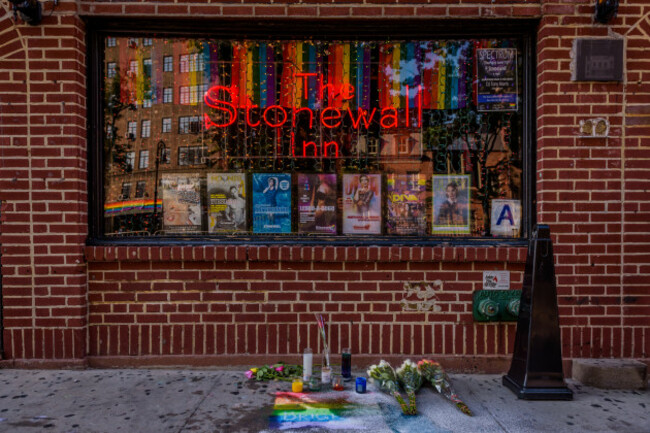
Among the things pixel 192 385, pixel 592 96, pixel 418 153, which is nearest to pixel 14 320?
pixel 192 385

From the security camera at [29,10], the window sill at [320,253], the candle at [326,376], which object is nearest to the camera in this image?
the candle at [326,376]

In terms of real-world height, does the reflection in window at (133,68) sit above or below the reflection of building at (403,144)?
above

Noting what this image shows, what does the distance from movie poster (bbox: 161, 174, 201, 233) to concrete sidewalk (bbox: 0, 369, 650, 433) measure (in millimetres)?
1458

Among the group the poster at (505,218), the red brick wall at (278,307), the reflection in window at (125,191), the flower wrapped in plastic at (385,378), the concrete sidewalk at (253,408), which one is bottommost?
the concrete sidewalk at (253,408)

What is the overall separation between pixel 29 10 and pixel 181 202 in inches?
85.1

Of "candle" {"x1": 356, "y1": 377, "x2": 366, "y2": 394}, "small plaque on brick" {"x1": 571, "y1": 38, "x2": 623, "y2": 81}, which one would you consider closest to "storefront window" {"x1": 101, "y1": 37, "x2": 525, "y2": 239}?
"small plaque on brick" {"x1": 571, "y1": 38, "x2": 623, "y2": 81}

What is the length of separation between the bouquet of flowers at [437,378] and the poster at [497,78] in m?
2.58

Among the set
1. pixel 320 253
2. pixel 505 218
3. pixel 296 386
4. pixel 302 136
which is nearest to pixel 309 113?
pixel 302 136

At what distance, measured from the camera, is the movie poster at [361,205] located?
14.9 feet

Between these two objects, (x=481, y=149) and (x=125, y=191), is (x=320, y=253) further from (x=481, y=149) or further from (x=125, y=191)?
(x=125, y=191)

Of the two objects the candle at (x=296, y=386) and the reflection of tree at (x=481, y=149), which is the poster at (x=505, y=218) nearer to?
the reflection of tree at (x=481, y=149)

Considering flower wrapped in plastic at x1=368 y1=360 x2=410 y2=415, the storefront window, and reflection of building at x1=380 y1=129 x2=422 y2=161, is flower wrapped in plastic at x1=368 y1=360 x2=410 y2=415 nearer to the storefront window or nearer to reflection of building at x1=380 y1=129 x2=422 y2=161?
the storefront window

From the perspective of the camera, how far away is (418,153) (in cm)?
453

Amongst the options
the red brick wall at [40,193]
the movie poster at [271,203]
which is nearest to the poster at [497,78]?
the movie poster at [271,203]
